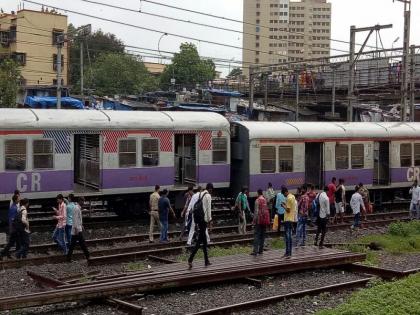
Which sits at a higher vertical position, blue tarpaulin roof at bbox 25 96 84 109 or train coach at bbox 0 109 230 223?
blue tarpaulin roof at bbox 25 96 84 109

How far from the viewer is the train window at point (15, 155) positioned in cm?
1733

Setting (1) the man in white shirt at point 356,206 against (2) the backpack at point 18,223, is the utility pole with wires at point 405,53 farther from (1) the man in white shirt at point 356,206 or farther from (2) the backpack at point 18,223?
(2) the backpack at point 18,223

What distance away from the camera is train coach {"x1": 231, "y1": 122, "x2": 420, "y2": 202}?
21703 mm

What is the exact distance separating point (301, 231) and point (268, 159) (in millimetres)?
5530

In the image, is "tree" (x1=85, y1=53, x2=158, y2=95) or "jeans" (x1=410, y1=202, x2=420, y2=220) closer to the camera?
"jeans" (x1=410, y1=202, x2=420, y2=220)

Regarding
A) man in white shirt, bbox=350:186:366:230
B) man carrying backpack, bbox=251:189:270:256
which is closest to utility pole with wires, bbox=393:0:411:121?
man in white shirt, bbox=350:186:366:230

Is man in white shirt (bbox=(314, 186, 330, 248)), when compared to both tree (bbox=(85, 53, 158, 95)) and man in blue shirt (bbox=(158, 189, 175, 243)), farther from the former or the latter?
tree (bbox=(85, 53, 158, 95))

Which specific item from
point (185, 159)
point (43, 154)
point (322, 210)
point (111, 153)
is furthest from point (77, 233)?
point (185, 159)

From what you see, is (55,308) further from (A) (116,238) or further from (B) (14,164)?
(B) (14,164)

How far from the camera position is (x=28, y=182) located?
58.1ft

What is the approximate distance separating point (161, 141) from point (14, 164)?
4.79m

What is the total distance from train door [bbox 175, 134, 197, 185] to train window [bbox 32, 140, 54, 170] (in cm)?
468

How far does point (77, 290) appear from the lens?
33.8 feet

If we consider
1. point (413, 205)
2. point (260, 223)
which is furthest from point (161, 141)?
point (413, 205)
